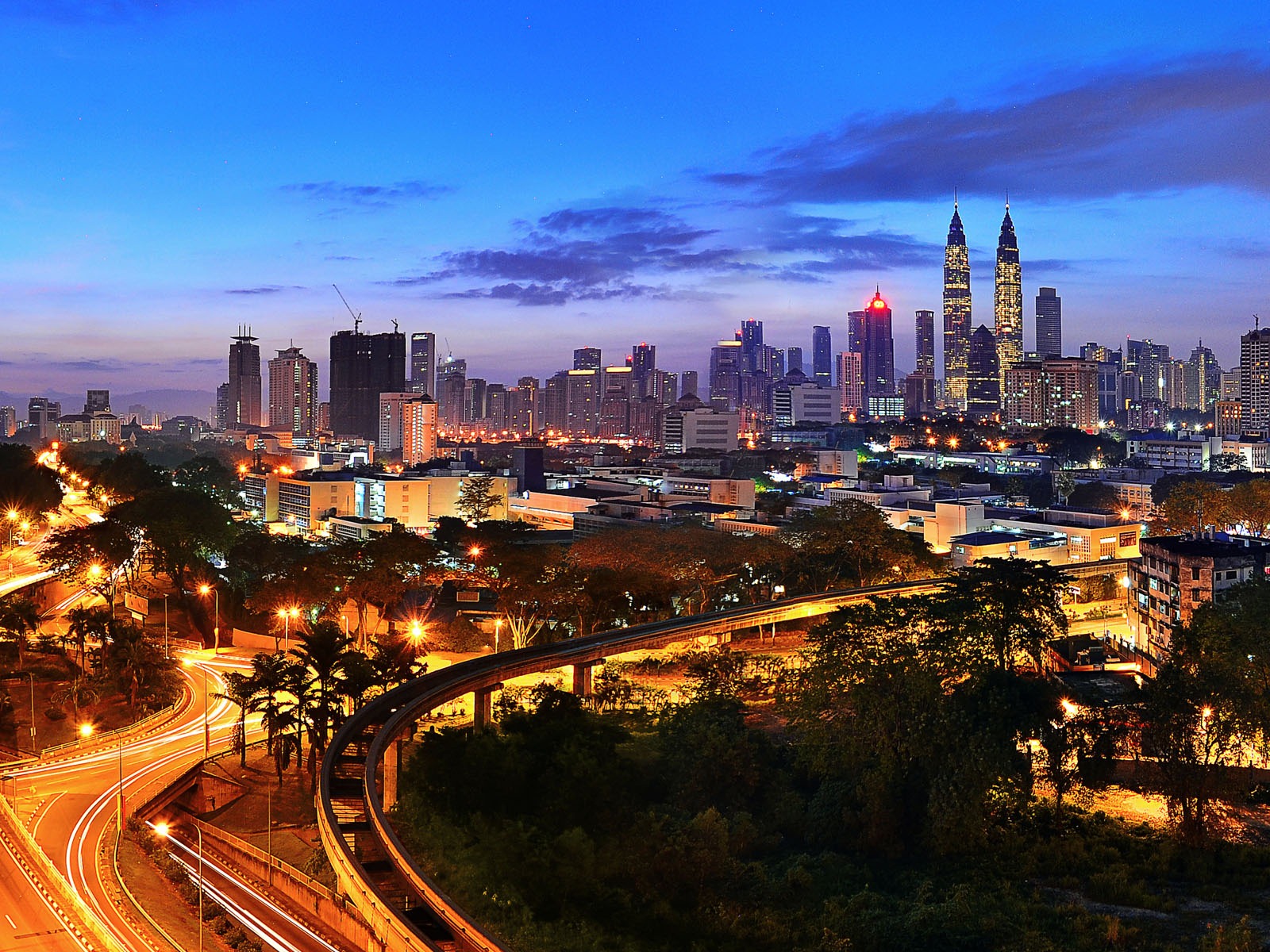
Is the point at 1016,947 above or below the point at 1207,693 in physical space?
below

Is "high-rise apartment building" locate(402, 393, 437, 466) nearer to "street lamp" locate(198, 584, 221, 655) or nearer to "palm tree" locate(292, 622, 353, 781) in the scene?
"street lamp" locate(198, 584, 221, 655)

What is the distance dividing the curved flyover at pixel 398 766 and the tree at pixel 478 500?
22654mm

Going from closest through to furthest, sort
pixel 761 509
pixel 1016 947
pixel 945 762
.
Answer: pixel 1016 947 → pixel 945 762 → pixel 761 509

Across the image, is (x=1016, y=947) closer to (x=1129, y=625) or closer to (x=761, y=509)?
(x=1129, y=625)

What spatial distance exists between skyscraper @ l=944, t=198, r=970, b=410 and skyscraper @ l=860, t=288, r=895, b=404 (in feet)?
33.6

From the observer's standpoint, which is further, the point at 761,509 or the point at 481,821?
the point at 761,509

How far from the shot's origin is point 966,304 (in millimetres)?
165250

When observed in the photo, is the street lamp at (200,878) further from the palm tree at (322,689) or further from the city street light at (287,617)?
the city street light at (287,617)

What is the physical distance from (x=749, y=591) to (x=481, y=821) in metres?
15.4

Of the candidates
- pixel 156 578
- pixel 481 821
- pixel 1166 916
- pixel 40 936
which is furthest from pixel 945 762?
pixel 156 578

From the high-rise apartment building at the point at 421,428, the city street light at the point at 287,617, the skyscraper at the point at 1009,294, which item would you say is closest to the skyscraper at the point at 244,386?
the high-rise apartment building at the point at 421,428

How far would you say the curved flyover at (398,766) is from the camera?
9.48m

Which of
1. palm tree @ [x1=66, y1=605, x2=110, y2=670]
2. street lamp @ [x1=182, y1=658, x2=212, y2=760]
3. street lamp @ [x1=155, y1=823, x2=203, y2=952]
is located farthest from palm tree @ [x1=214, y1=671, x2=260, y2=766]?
palm tree @ [x1=66, y1=605, x2=110, y2=670]

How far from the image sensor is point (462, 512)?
47062mm
